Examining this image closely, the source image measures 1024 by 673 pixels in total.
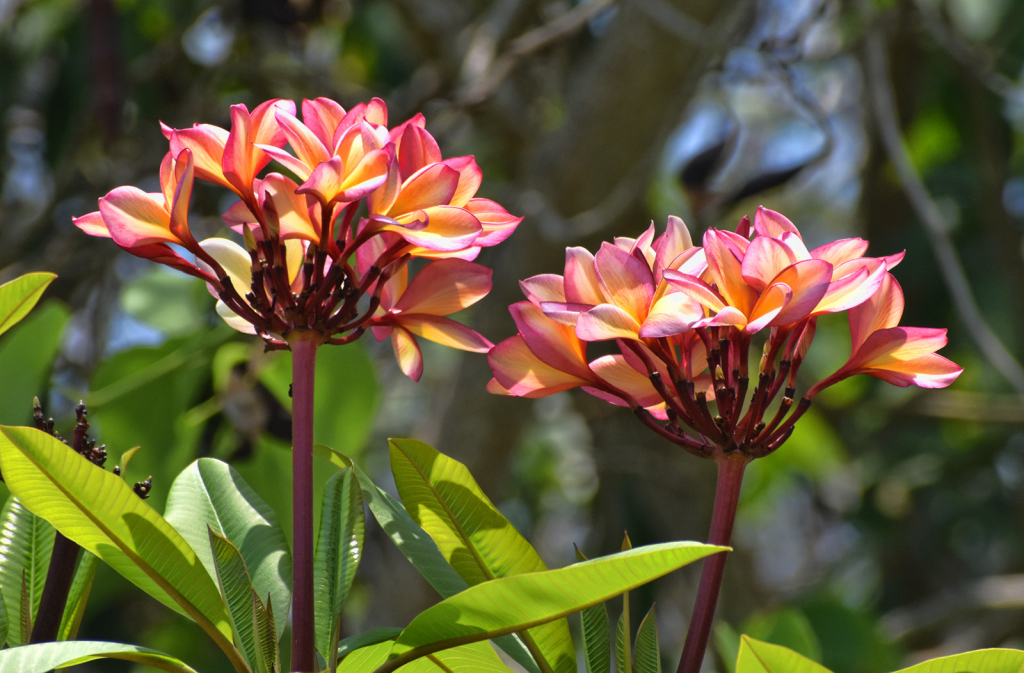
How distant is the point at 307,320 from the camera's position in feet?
1.19

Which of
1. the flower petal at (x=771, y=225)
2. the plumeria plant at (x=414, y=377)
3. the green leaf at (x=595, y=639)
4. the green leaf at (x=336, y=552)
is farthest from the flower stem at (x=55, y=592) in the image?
the flower petal at (x=771, y=225)

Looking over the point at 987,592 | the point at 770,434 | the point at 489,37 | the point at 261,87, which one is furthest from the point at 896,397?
the point at 770,434

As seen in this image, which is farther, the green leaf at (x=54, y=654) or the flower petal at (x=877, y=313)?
the flower petal at (x=877, y=313)

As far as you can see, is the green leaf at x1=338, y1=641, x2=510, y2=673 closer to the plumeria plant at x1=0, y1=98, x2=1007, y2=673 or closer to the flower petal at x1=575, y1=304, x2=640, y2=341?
the plumeria plant at x1=0, y1=98, x2=1007, y2=673

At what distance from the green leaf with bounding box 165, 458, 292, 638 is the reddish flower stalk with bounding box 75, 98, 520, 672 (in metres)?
0.07

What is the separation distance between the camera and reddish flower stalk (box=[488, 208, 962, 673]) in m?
0.35

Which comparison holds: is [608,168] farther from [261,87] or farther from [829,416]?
[829,416]

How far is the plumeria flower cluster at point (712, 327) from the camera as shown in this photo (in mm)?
355

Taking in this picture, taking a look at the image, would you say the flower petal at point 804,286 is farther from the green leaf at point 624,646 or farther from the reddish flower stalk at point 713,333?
the green leaf at point 624,646

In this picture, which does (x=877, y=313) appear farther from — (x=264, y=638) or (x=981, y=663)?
(x=264, y=638)

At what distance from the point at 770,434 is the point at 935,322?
2.03 metres

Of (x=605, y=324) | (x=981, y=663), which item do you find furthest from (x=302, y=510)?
(x=981, y=663)

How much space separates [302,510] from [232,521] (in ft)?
0.30

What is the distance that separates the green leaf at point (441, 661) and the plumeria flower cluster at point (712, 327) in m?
0.11
